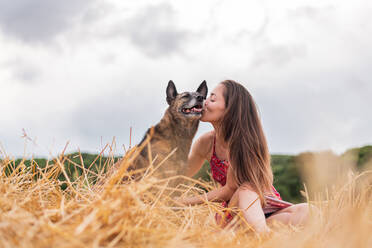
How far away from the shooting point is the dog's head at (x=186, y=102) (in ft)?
10.8

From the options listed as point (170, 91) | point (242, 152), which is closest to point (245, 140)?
point (242, 152)

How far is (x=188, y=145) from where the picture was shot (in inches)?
133

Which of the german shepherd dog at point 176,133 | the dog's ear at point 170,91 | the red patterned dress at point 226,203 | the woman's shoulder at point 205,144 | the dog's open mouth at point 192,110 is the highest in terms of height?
the dog's ear at point 170,91

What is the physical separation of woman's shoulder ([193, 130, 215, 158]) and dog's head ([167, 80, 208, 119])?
0.51 metres

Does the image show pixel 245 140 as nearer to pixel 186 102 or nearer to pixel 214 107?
pixel 214 107

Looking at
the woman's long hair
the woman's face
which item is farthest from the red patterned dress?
the woman's face

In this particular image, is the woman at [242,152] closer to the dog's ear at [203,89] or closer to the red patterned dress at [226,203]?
the red patterned dress at [226,203]

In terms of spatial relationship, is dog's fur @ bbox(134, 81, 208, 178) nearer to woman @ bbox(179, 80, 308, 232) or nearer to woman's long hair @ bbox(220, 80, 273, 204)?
woman @ bbox(179, 80, 308, 232)

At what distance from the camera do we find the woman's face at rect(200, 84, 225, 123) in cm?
341

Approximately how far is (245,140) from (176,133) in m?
0.63

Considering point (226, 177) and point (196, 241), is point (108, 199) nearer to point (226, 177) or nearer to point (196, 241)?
point (196, 241)

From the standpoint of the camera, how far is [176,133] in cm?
329

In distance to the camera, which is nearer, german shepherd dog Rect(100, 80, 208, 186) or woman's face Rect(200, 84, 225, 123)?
german shepherd dog Rect(100, 80, 208, 186)

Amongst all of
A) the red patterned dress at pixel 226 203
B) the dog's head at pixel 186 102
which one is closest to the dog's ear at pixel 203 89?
the dog's head at pixel 186 102
